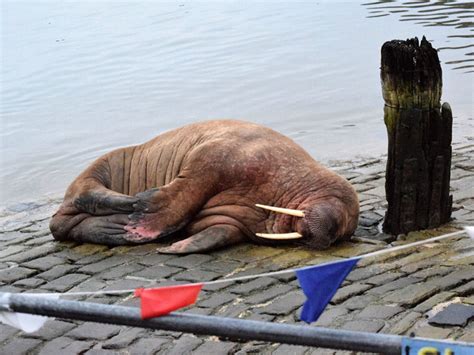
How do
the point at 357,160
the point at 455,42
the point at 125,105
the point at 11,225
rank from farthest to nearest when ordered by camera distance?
the point at 455,42
the point at 125,105
the point at 357,160
the point at 11,225

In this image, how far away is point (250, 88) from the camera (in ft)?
47.1

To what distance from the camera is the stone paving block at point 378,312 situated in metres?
5.21

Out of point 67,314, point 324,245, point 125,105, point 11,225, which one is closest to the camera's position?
point 67,314

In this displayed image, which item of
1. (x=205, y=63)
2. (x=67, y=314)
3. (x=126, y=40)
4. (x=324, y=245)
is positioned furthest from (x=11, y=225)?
(x=126, y=40)

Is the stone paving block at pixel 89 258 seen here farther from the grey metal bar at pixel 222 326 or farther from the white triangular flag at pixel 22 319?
the grey metal bar at pixel 222 326

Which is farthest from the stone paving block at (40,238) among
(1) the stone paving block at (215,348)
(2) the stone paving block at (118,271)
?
(1) the stone paving block at (215,348)

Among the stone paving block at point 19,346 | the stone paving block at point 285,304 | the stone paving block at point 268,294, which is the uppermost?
the stone paving block at point 19,346

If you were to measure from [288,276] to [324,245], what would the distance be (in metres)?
0.62

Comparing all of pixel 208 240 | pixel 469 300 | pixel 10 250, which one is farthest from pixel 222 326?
pixel 10 250

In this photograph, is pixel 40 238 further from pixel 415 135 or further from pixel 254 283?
pixel 415 135

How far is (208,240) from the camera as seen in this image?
22.1 ft

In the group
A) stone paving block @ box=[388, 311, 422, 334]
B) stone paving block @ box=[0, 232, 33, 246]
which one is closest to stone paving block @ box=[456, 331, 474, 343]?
stone paving block @ box=[388, 311, 422, 334]

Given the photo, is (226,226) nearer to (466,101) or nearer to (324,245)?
(324,245)

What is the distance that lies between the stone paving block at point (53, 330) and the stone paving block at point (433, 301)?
183 cm
